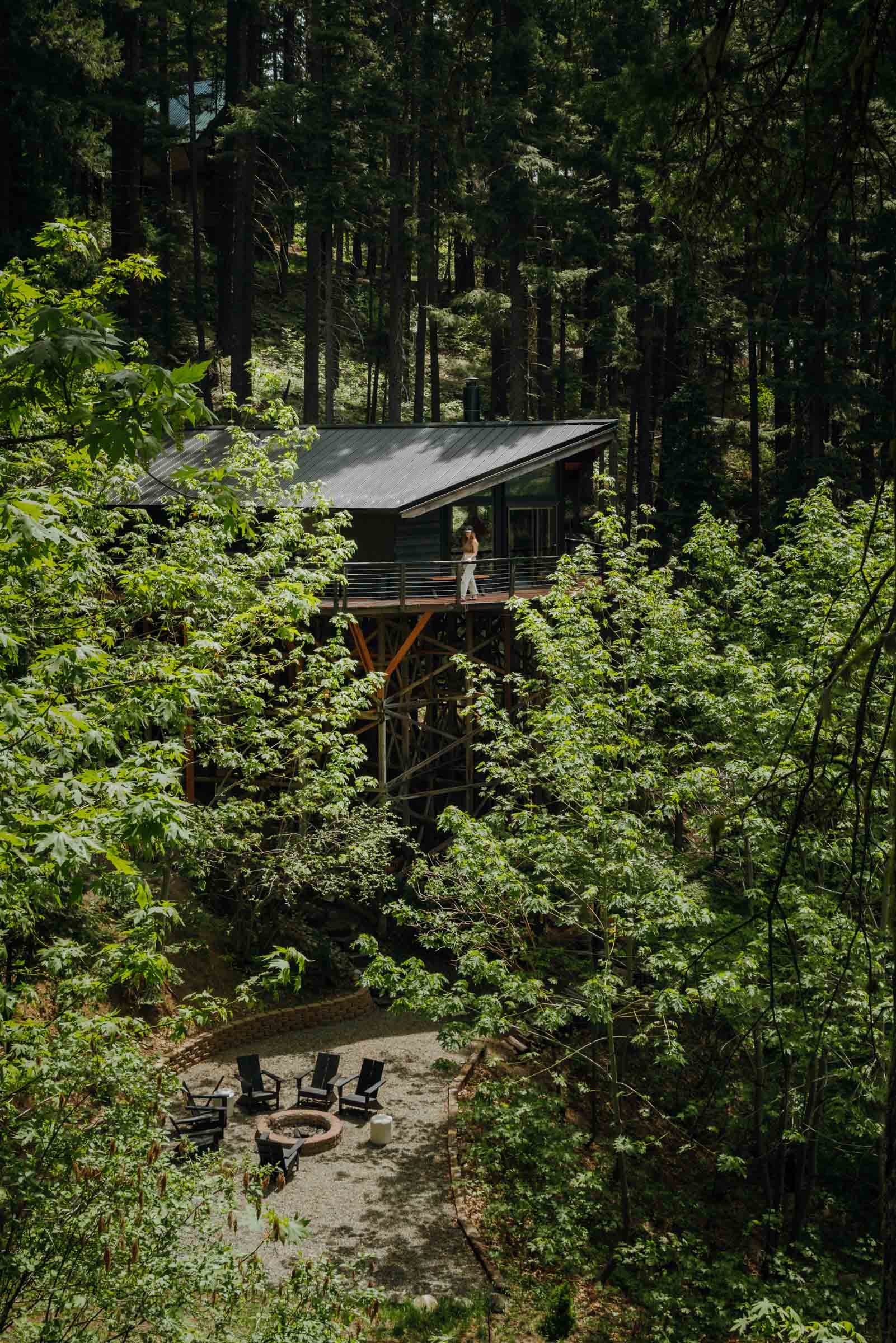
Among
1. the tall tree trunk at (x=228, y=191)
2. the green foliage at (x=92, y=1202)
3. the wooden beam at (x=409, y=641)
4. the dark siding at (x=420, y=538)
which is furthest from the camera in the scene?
the tall tree trunk at (x=228, y=191)

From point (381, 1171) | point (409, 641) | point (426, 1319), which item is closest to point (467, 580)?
point (409, 641)

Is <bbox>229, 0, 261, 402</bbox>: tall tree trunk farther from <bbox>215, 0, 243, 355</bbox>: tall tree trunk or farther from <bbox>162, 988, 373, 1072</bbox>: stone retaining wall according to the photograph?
<bbox>162, 988, 373, 1072</bbox>: stone retaining wall

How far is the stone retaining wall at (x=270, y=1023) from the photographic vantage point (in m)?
16.3

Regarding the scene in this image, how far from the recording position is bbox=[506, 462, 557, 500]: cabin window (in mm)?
23750

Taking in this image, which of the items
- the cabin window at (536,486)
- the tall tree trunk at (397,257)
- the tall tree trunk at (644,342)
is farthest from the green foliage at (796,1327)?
the tall tree trunk at (644,342)

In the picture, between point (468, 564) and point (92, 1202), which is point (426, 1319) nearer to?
point (92, 1202)

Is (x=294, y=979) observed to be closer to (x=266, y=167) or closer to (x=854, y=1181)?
(x=854, y=1181)

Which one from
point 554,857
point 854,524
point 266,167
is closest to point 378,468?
point 854,524

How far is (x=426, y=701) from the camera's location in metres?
20.8

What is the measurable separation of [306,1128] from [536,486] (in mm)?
14437

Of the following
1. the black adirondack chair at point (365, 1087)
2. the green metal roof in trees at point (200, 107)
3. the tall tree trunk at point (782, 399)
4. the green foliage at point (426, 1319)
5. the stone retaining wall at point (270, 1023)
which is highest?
the green metal roof in trees at point (200, 107)

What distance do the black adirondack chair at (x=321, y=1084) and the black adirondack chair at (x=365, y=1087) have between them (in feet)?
0.50

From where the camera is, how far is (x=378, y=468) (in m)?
23.3

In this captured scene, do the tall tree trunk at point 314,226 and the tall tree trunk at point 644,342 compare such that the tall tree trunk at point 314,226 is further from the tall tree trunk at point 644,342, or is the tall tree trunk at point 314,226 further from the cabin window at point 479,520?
the tall tree trunk at point 644,342
